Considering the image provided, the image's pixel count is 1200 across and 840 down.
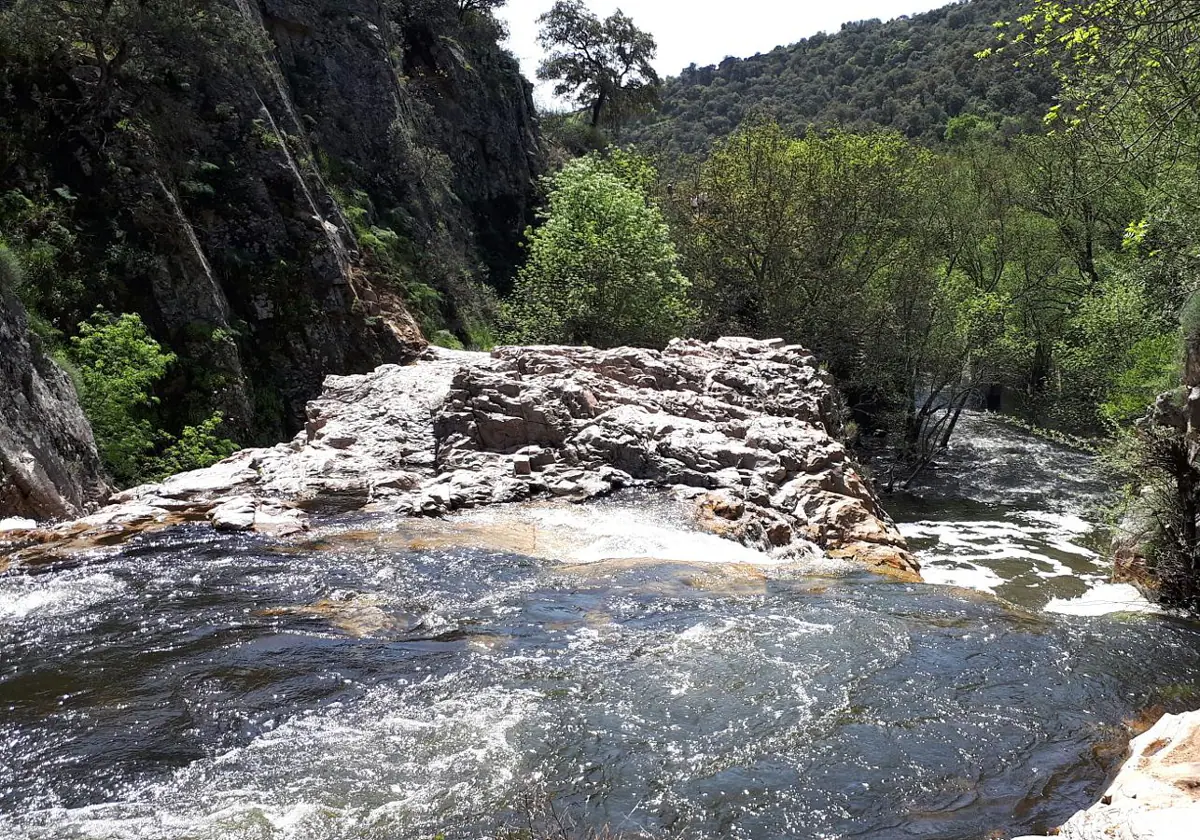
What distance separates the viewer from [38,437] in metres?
12.4

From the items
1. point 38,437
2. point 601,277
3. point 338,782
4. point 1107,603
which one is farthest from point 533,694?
point 601,277

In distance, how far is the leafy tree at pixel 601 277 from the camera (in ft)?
83.2

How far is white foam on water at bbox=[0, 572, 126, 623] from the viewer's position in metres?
8.14

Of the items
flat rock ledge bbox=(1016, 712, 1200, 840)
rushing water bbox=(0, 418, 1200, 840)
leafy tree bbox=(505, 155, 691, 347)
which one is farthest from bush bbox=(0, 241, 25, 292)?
flat rock ledge bbox=(1016, 712, 1200, 840)

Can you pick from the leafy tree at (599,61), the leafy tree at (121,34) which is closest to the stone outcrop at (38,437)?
the leafy tree at (121,34)

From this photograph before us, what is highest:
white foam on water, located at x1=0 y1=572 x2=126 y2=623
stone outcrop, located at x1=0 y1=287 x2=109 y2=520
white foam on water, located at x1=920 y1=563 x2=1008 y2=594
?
stone outcrop, located at x1=0 y1=287 x2=109 y2=520

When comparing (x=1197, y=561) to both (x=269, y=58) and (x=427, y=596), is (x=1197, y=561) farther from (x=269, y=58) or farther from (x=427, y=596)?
(x=269, y=58)

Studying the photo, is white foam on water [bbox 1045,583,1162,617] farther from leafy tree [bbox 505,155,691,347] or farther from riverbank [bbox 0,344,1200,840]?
leafy tree [bbox 505,155,691,347]

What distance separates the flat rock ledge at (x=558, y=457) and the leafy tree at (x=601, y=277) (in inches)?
267

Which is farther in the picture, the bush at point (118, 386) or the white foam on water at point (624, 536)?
the bush at point (118, 386)

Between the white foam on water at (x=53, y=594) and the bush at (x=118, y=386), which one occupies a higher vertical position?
the bush at (x=118, y=386)

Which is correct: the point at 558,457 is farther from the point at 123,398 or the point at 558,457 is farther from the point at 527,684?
the point at 123,398

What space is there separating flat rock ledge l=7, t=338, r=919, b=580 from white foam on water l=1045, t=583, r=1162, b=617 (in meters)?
2.17

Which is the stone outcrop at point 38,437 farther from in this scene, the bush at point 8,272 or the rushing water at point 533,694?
the rushing water at point 533,694
